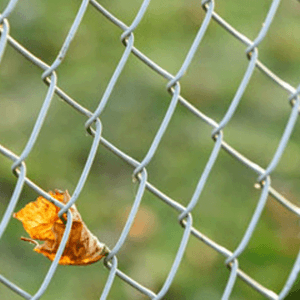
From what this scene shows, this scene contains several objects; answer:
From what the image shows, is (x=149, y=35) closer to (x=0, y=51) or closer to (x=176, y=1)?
(x=176, y=1)

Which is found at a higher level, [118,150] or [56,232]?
[118,150]

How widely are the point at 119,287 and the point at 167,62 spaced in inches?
52.8

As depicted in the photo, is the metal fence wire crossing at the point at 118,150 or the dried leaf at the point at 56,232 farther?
the dried leaf at the point at 56,232

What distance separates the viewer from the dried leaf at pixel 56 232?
1.82 m

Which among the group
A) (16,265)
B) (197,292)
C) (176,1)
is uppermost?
(176,1)

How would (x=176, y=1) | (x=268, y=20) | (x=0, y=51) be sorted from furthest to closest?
(x=176, y=1) → (x=268, y=20) → (x=0, y=51)

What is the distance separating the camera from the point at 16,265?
9.57ft

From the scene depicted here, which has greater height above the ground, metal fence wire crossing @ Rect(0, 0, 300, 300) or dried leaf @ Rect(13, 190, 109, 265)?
metal fence wire crossing @ Rect(0, 0, 300, 300)

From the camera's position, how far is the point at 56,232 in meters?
1.84

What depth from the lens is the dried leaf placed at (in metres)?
1.82

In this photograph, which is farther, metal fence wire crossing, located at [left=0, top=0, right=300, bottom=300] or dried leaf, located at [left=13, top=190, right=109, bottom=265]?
dried leaf, located at [left=13, top=190, right=109, bottom=265]

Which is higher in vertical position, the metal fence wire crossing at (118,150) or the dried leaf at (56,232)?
the metal fence wire crossing at (118,150)

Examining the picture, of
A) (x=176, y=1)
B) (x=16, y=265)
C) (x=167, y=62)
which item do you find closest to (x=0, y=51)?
(x=16, y=265)

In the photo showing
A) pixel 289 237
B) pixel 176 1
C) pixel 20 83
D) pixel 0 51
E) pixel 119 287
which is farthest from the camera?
pixel 176 1
